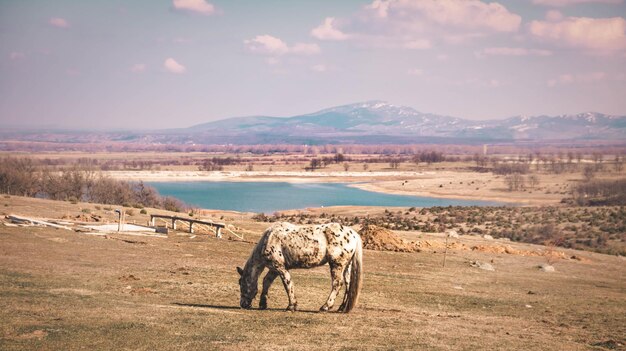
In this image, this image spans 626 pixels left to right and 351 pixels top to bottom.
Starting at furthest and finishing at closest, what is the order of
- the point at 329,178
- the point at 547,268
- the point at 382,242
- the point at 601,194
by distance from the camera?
the point at 329,178 < the point at 601,194 < the point at 382,242 < the point at 547,268

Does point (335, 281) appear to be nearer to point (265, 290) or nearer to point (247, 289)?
point (265, 290)

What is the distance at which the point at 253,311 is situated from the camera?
1486cm

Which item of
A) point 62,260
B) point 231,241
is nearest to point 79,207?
point 231,241

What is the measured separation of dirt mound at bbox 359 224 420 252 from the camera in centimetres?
3291

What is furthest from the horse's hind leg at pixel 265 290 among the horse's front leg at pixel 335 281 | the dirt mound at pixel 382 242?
the dirt mound at pixel 382 242

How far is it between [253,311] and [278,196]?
95.9 m

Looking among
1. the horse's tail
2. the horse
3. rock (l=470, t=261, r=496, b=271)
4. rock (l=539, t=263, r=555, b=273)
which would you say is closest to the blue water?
rock (l=470, t=261, r=496, b=271)

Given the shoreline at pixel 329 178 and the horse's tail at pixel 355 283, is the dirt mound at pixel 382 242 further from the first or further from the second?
the shoreline at pixel 329 178

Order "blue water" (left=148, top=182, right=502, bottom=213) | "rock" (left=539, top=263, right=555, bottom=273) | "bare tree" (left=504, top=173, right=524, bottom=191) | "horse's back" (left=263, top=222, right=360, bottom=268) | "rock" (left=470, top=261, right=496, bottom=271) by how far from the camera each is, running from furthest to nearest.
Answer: "bare tree" (left=504, top=173, right=524, bottom=191) → "blue water" (left=148, top=182, right=502, bottom=213) → "rock" (left=539, top=263, right=555, bottom=273) → "rock" (left=470, top=261, right=496, bottom=271) → "horse's back" (left=263, top=222, right=360, bottom=268)

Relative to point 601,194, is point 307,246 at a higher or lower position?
higher

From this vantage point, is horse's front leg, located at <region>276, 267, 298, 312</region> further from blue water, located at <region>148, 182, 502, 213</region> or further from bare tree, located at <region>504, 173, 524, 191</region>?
bare tree, located at <region>504, 173, 524, 191</region>

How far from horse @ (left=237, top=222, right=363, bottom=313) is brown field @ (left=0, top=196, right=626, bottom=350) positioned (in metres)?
0.68

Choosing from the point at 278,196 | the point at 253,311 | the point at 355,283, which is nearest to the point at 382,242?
the point at 355,283

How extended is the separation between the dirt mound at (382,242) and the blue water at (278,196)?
51.7 m
